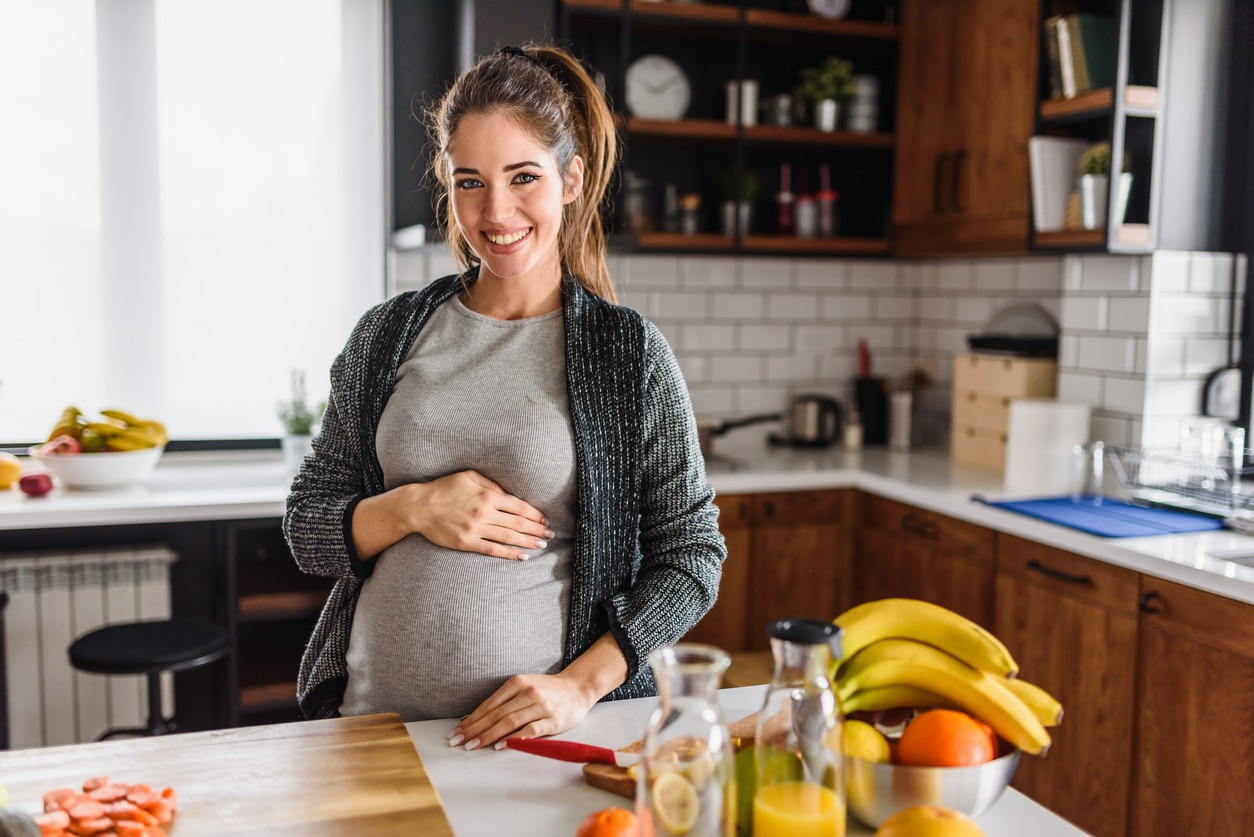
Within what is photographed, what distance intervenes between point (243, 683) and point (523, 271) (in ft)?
6.73

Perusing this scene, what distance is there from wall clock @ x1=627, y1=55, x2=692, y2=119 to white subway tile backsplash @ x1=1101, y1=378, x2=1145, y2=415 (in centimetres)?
164

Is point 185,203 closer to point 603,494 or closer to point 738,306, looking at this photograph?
point 738,306

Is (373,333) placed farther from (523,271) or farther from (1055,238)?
(1055,238)

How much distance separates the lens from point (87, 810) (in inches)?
39.6

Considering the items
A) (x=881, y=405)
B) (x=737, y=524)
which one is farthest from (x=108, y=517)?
(x=881, y=405)

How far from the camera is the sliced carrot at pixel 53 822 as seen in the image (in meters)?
0.98

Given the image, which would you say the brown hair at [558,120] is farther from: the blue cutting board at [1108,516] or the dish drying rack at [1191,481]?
the dish drying rack at [1191,481]

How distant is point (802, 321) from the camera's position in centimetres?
401

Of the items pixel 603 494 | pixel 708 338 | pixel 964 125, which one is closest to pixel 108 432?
pixel 708 338

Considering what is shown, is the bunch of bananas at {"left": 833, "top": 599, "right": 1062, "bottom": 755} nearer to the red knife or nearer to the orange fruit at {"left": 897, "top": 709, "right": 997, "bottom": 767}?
the orange fruit at {"left": 897, "top": 709, "right": 997, "bottom": 767}

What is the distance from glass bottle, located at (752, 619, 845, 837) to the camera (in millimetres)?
867

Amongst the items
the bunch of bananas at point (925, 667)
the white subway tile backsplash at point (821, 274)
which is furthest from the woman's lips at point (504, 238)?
the white subway tile backsplash at point (821, 274)

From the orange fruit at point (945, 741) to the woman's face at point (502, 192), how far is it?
0.80 m

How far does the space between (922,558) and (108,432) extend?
2330mm
